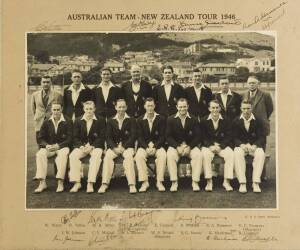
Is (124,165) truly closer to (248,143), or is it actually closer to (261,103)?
(248,143)

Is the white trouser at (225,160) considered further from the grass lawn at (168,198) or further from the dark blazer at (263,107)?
the dark blazer at (263,107)

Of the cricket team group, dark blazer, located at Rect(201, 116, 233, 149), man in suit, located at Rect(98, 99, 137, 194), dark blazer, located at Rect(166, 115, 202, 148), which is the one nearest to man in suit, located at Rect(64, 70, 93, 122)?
the cricket team group

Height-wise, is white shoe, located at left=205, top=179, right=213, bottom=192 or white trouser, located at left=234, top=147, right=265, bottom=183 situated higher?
white trouser, located at left=234, top=147, right=265, bottom=183

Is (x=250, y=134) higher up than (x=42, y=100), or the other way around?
(x=42, y=100)

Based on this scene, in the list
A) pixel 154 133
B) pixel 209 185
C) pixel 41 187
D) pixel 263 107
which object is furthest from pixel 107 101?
pixel 263 107

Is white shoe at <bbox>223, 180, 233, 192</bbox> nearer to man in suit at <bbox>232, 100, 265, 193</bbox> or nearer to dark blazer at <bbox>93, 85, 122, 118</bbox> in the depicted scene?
man in suit at <bbox>232, 100, 265, 193</bbox>
